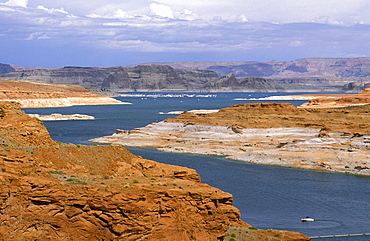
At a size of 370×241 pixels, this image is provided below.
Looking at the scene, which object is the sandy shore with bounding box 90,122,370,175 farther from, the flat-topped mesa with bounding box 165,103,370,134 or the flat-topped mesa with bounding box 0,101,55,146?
the flat-topped mesa with bounding box 0,101,55,146

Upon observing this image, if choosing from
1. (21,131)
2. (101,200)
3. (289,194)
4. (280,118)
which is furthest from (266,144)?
(101,200)

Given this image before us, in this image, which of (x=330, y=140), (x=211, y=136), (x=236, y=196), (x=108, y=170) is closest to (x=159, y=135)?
(x=211, y=136)

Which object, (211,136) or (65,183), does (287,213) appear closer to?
(65,183)

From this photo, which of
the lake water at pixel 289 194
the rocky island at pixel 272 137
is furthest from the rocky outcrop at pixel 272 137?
the lake water at pixel 289 194

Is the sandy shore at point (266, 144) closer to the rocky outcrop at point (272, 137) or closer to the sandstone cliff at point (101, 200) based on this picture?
the rocky outcrop at point (272, 137)

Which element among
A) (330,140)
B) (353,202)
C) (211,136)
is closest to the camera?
(353,202)

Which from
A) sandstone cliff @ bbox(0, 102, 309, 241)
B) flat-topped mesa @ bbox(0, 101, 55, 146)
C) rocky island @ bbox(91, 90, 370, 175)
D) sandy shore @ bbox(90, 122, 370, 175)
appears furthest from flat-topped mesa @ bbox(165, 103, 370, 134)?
sandstone cliff @ bbox(0, 102, 309, 241)

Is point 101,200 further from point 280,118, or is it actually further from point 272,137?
point 280,118
